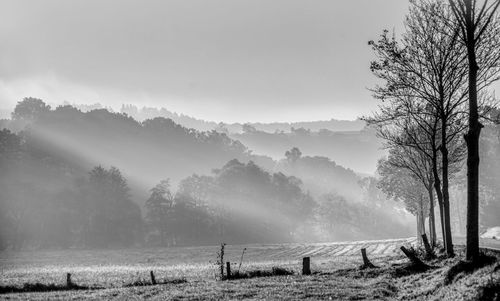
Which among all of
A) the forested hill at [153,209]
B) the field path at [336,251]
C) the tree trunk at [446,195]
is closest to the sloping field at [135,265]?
the field path at [336,251]

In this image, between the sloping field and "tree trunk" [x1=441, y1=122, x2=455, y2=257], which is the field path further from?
"tree trunk" [x1=441, y1=122, x2=455, y2=257]

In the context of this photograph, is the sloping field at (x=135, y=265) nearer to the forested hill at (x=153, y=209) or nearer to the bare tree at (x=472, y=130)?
the bare tree at (x=472, y=130)

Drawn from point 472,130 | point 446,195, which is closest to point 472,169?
point 472,130

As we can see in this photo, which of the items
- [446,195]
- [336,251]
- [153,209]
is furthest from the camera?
[153,209]

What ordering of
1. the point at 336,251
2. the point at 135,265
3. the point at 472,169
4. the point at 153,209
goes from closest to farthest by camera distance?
1. the point at 472,169
2. the point at 135,265
3. the point at 336,251
4. the point at 153,209

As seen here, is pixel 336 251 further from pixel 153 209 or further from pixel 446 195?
pixel 153 209

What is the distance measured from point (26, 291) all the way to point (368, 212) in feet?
485

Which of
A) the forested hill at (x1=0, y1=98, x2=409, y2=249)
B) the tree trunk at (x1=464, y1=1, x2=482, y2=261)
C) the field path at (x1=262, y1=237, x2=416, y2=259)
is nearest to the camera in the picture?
the tree trunk at (x1=464, y1=1, x2=482, y2=261)

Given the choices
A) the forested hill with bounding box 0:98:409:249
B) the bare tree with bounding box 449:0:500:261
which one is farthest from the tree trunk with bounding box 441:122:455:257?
the forested hill with bounding box 0:98:409:249

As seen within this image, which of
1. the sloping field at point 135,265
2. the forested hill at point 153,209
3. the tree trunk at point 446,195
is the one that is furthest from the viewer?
the forested hill at point 153,209

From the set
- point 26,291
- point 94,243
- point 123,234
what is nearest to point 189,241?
point 123,234

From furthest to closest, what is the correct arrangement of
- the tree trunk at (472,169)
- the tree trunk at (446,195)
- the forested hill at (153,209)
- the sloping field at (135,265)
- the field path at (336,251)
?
the forested hill at (153,209) → the field path at (336,251) → the sloping field at (135,265) → the tree trunk at (446,195) → the tree trunk at (472,169)

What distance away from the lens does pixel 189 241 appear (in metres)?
115

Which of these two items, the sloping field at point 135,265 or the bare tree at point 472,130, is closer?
the bare tree at point 472,130
